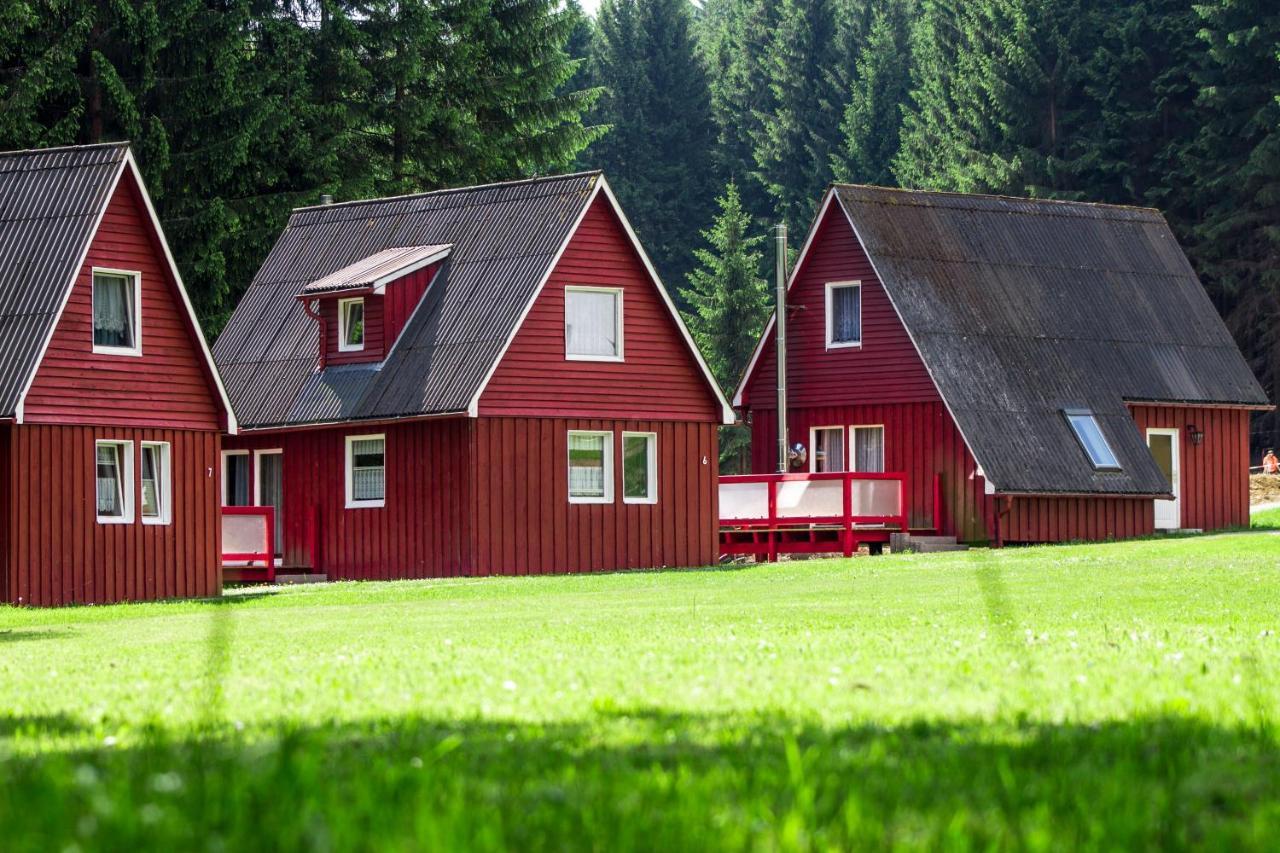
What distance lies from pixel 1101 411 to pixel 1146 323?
13.5ft

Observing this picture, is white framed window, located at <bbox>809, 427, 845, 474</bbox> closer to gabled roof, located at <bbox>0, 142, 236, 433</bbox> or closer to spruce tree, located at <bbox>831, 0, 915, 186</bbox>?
gabled roof, located at <bbox>0, 142, 236, 433</bbox>

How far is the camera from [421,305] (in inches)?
1617

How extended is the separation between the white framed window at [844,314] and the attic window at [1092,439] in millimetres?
4783

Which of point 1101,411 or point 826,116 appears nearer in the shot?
point 1101,411

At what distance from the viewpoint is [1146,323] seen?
48969 millimetres

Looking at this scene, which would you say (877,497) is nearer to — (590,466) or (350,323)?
(590,466)

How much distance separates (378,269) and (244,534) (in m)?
5.57

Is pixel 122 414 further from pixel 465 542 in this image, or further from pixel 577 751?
pixel 577 751

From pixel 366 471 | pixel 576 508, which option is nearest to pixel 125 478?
pixel 366 471

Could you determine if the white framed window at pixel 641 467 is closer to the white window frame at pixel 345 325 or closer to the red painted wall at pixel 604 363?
the red painted wall at pixel 604 363

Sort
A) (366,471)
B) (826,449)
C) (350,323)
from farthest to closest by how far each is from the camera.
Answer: (826,449), (350,323), (366,471)

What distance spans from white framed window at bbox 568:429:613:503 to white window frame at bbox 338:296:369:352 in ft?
14.6

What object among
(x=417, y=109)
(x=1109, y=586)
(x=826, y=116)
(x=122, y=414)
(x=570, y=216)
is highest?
(x=826, y=116)

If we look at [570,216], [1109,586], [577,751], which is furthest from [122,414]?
[577,751]
